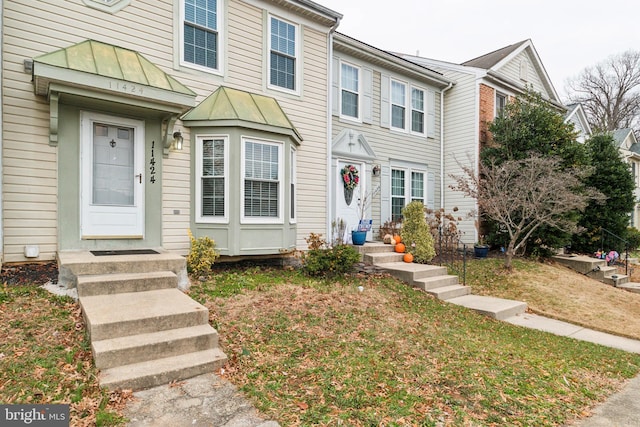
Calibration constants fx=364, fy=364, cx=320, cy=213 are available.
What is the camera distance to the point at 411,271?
756 cm

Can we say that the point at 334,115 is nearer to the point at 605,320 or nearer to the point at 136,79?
the point at 136,79

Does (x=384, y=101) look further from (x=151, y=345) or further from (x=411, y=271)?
(x=151, y=345)

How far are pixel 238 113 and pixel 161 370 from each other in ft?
15.3

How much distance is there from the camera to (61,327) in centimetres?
387

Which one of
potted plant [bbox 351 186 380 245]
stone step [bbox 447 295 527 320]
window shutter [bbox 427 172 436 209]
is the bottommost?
stone step [bbox 447 295 527 320]

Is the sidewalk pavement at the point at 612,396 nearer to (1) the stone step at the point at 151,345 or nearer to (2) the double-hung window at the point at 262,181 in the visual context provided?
(1) the stone step at the point at 151,345

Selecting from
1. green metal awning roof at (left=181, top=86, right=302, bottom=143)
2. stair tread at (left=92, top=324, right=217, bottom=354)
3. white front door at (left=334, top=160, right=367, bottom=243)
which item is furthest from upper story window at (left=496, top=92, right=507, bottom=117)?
stair tread at (left=92, top=324, right=217, bottom=354)

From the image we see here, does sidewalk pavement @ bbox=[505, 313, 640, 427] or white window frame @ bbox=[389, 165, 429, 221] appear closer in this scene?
sidewalk pavement @ bbox=[505, 313, 640, 427]

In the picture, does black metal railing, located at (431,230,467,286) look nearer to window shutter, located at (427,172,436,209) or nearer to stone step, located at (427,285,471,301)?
stone step, located at (427,285,471,301)

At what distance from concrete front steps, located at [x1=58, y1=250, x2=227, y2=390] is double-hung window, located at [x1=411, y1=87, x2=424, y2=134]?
9313mm

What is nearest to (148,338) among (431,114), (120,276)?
(120,276)

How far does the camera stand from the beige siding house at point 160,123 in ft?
17.5

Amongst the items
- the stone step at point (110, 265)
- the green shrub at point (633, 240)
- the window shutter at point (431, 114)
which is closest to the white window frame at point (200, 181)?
the stone step at point (110, 265)

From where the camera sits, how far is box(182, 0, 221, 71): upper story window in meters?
6.79
